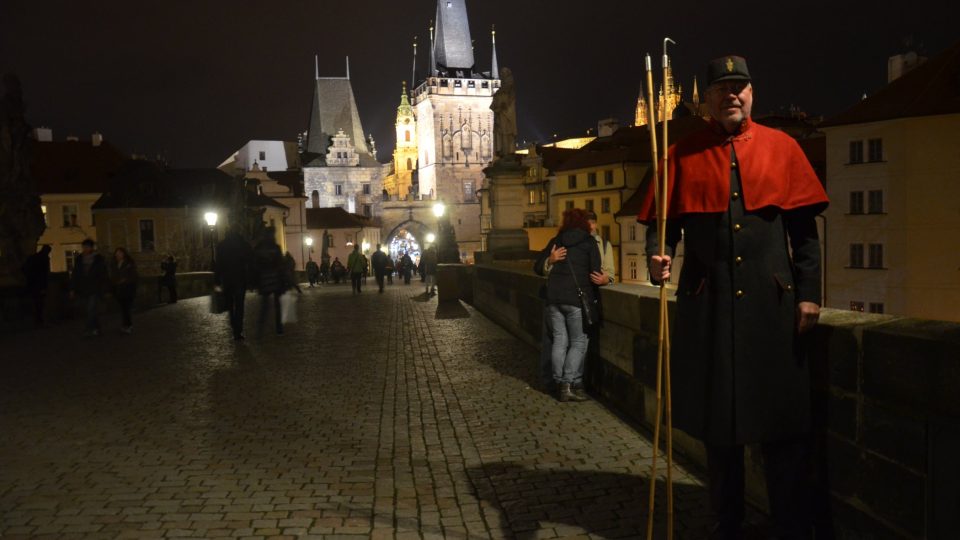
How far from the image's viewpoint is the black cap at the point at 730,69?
361 cm

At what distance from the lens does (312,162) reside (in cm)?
10106

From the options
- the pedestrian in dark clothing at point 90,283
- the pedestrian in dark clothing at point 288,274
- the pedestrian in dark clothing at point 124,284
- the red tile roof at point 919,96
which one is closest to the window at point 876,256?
the red tile roof at point 919,96

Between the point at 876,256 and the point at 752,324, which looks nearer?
the point at 752,324

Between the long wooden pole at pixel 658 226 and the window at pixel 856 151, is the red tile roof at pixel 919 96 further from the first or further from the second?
the long wooden pole at pixel 658 226

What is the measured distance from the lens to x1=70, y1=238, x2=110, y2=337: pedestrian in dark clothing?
47.0 ft

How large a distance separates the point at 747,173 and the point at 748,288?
507 millimetres

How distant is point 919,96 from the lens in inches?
1414

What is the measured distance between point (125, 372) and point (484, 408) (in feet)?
16.4

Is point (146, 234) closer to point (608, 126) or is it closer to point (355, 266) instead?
point (355, 266)

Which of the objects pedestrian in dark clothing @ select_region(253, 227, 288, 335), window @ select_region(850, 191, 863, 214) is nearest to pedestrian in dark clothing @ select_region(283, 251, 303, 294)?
pedestrian in dark clothing @ select_region(253, 227, 288, 335)

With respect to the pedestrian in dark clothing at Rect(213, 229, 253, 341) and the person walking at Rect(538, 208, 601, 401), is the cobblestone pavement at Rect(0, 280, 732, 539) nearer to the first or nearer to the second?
the person walking at Rect(538, 208, 601, 401)

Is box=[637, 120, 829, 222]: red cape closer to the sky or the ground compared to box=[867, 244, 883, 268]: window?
closer to the sky

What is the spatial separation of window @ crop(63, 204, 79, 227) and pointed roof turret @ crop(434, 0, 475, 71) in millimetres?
63590

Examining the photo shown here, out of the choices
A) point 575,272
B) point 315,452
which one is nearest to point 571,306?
point 575,272
